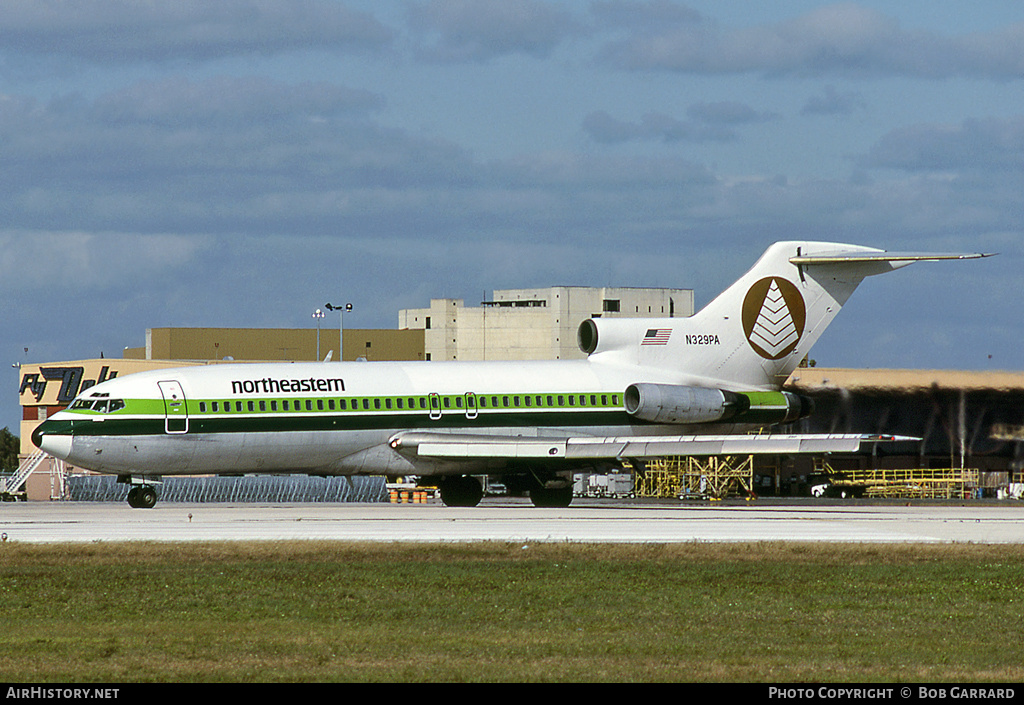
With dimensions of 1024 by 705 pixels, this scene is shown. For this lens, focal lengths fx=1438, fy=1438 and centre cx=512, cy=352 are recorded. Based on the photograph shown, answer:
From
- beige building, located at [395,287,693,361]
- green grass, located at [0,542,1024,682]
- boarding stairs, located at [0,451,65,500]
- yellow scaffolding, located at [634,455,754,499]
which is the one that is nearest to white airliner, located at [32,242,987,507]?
yellow scaffolding, located at [634,455,754,499]

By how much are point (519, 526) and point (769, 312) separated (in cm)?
2050

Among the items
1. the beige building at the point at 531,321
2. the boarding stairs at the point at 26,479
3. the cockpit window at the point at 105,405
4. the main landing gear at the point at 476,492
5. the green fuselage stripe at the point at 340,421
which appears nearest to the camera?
the green fuselage stripe at the point at 340,421

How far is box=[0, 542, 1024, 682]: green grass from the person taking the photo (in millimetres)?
13516

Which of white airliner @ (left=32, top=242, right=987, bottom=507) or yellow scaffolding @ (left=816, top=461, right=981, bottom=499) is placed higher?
white airliner @ (left=32, top=242, right=987, bottom=507)

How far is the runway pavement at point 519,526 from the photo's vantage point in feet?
93.7

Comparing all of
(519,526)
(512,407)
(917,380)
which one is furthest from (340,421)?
(917,380)

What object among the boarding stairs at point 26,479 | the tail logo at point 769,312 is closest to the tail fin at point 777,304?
the tail logo at point 769,312

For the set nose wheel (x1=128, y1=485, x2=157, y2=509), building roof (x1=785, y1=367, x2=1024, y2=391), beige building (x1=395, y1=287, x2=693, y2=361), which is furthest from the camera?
beige building (x1=395, y1=287, x2=693, y2=361)

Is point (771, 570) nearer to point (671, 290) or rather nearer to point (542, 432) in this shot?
point (542, 432)

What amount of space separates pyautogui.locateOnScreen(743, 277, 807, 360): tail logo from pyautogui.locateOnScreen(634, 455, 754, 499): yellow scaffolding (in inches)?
619

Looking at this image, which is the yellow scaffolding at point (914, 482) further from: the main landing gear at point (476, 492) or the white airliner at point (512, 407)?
the main landing gear at point (476, 492)

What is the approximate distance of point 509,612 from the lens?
57.0ft

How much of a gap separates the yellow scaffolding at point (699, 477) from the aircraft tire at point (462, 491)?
18.2 metres

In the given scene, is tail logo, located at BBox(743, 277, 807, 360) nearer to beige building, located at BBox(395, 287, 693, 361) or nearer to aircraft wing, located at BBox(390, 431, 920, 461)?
aircraft wing, located at BBox(390, 431, 920, 461)
